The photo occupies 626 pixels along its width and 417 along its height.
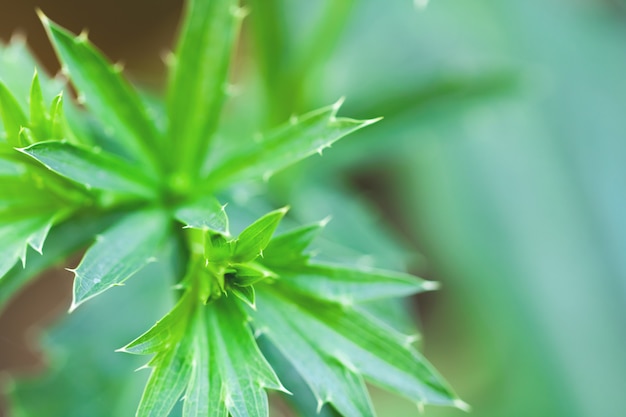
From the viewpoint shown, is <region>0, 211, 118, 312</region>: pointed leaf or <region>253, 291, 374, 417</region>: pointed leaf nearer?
<region>253, 291, 374, 417</region>: pointed leaf

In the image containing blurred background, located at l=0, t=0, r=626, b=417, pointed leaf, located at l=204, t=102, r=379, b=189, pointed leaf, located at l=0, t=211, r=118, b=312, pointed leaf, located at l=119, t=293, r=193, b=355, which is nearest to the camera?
pointed leaf, located at l=119, t=293, r=193, b=355

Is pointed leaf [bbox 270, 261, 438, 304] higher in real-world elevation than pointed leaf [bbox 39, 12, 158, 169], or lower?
lower

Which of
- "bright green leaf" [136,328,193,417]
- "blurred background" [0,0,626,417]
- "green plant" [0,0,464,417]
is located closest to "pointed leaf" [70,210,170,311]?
"green plant" [0,0,464,417]

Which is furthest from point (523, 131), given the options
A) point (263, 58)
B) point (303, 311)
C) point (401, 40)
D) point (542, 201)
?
point (303, 311)

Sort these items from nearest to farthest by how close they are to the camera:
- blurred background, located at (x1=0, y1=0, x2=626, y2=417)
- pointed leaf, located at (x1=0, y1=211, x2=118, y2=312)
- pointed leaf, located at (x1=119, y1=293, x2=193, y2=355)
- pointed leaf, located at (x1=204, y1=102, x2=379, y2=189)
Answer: pointed leaf, located at (x1=119, y1=293, x2=193, y2=355) → pointed leaf, located at (x1=204, y1=102, x2=379, y2=189) → pointed leaf, located at (x1=0, y1=211, x2=118, y2=312) → blurred background, located at (x1=0, y1=0, x2=626, y2=417)

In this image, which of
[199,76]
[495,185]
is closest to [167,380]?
[199,76]

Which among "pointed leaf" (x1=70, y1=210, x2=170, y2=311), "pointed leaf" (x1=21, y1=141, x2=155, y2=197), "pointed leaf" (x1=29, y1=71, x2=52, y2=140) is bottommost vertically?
"pointed leaf" (x1=70, y1=210, x2=170, y2=311)

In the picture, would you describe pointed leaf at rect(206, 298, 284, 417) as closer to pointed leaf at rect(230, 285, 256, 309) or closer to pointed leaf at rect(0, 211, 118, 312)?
pointed leaf at rect(230, 285, 256, 309)
